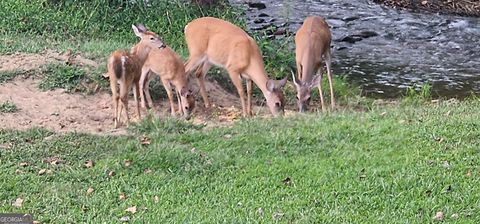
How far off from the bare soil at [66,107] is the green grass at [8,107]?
0.06 m

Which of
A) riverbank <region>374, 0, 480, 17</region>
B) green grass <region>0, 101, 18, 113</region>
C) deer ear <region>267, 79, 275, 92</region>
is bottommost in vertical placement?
riverbank <region>374, 0, 480, 17</region>

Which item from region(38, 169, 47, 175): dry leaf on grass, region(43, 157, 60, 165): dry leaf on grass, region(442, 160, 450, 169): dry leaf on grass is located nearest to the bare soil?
region(43, 157, 60, 165): dry leaf on grass

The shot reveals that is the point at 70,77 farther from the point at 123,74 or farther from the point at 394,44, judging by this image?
the point at 394,44

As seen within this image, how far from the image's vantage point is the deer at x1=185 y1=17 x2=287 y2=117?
10.3 meters

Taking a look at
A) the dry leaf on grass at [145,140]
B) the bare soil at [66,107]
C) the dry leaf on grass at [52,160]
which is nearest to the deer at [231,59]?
the bare soil at [66,107]

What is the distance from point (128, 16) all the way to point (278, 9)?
5.95m

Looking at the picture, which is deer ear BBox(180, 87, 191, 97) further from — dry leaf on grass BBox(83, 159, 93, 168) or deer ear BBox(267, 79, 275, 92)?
dry leaf on grass BBox(83, 159, 93, 168)

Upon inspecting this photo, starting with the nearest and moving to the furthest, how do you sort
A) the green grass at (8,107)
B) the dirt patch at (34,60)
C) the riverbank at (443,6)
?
the green grass at (8,107) < the dirt patch at (34,60) < the riverbank at (443,6)

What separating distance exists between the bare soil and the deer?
0.92 feet

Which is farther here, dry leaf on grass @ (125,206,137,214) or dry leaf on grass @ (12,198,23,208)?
dry leaf on grass @ (12,198,23,208)

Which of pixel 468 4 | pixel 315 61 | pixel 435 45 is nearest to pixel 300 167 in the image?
pixel 315 61

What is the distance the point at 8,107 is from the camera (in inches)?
356

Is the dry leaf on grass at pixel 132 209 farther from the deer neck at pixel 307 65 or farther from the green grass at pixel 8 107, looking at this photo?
the deer neck at pixel 307 65

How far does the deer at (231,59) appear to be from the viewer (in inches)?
407
